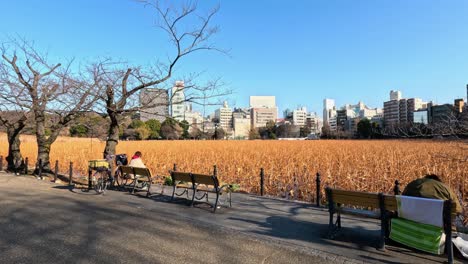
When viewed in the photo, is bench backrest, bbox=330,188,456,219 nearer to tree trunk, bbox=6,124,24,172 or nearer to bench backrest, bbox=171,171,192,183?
bench backrest, bbox=171,171,192,183

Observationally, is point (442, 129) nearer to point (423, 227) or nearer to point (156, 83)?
point (423, 227)

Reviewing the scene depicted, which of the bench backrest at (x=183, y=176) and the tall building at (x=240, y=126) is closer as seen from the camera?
the bench backrest at (x=183, y=176)

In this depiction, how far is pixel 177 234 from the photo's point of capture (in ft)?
20.7

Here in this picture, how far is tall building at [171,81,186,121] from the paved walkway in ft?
15.8

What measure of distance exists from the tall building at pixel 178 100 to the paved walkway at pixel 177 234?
482cm

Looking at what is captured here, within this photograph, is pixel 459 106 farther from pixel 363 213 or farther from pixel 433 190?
pixel 363 213

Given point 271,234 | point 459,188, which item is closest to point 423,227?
point 271,234

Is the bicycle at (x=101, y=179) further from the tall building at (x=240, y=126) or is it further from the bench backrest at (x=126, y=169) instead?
the tall building at (x=240, y=126)

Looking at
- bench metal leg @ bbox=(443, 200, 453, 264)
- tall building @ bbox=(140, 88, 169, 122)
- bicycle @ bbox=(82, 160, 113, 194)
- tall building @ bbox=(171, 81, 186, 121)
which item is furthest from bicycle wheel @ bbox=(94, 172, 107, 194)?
bench metal leg @ bbox=(443, 200, 453, 264)

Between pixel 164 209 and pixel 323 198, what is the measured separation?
487cm

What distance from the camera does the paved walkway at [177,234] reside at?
16.7ft

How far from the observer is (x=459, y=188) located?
11.1 metres

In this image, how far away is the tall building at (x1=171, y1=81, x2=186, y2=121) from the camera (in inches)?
512

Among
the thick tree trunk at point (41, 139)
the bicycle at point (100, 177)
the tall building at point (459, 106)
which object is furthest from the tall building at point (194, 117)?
the tall building at point (459, 106)
